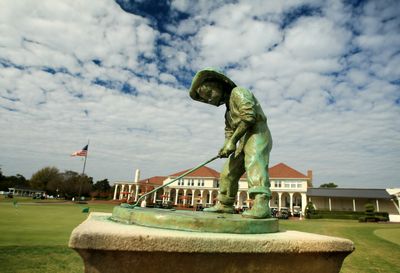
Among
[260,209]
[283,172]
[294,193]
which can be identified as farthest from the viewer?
[283,172]

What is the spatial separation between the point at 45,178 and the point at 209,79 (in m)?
90.9

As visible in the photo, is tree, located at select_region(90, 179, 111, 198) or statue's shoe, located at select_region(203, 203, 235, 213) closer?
statue's shoe, located at select_region(203, 203, 235, 213)

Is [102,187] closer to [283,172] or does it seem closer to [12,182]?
[12,182]

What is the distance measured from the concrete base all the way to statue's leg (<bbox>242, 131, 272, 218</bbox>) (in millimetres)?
504

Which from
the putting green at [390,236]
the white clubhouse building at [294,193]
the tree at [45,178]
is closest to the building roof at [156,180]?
the white clubhouse building at [294,193]

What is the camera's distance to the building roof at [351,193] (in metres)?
47.4

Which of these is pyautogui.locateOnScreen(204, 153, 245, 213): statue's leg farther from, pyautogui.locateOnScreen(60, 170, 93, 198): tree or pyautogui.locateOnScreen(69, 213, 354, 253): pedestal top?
pyautogui.locateOnScreen(60, 170, 93, 198): tree

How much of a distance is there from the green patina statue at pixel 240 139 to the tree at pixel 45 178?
278ft

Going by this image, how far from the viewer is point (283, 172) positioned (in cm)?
5409

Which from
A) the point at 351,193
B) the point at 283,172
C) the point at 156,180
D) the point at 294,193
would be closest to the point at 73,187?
the point at 156,180

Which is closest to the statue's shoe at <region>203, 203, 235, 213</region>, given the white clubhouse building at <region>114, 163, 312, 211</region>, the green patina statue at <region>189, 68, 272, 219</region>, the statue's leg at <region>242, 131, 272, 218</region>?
the green patina statue at <region>189, 68, 272, 219</region>

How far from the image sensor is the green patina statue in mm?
2592

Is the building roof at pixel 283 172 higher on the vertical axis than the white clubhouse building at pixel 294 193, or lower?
higher

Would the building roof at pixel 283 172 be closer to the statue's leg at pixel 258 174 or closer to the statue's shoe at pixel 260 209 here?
the statue's leg at pixel 258 174
